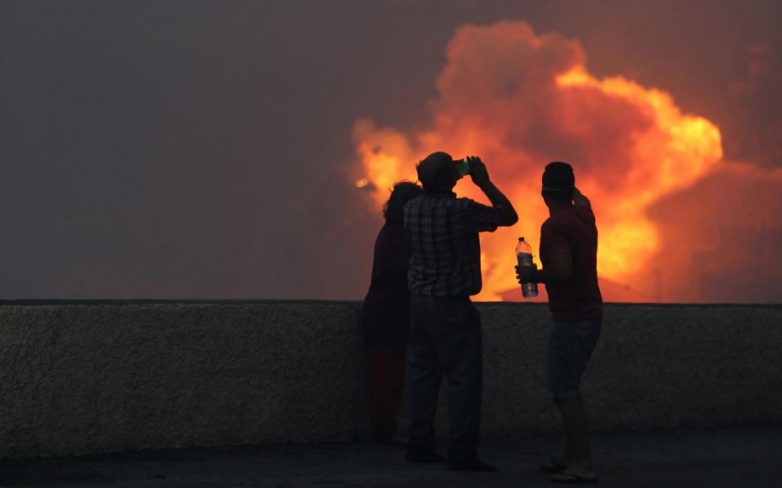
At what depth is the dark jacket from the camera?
8.83 m

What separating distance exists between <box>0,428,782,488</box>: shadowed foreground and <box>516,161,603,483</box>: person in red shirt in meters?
0.33

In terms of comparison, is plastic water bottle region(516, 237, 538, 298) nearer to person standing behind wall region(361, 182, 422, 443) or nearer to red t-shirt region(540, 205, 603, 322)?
red t-shirt region(540, 205, 603, 322)

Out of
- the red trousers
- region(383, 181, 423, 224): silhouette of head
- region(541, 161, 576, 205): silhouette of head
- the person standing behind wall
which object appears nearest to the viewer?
region(541, 161, 576, 205): silhouette of head

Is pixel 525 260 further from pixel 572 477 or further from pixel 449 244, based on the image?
pixel 572 477

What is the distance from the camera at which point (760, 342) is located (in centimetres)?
1095

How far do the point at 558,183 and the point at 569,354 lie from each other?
0.95 m

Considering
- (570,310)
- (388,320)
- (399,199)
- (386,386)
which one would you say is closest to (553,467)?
(570,310)

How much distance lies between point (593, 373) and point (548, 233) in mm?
2828

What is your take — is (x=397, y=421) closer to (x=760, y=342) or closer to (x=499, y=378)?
(x=499, y=378)

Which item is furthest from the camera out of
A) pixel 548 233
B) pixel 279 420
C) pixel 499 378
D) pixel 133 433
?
pixel 499 378

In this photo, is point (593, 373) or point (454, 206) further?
point (593, 373)

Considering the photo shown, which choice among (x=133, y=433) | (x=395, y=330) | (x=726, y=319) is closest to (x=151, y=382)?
(x=133, y=433)

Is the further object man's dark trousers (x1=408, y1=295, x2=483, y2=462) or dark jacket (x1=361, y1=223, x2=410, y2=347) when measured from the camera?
dark jacket (x1=361, y1=223, x2=410, y2=347)

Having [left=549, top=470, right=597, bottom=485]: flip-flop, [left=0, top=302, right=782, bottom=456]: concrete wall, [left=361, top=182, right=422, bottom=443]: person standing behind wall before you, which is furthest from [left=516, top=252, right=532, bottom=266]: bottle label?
[left=0, top=302, right=782, bottom=456]: concrete wall
